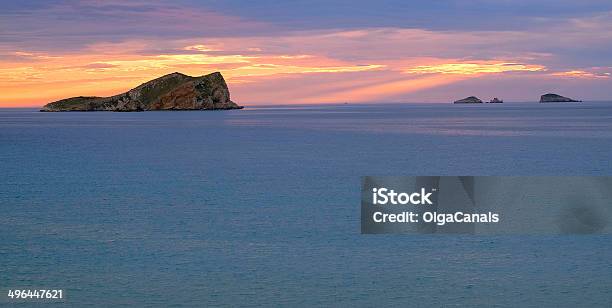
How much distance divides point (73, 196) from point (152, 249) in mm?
22167

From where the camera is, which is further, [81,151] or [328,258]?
[81,151]

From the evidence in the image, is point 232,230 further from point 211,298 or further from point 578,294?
point 578,294

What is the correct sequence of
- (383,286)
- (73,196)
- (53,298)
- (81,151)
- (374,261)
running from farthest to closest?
(81,151)
(73,196)
(374,261)
(383,286)
(53,298)

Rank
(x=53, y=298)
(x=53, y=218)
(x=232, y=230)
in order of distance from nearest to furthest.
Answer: (x=53, y=298)
(x=232, y=230)
(x=53, y=218)

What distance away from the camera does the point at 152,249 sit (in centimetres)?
3669

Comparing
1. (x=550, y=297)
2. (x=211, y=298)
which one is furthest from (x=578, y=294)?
(x=211, y=298)

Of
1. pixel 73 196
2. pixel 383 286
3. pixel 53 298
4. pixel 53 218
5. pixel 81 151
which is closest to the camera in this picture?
pixel 53 298

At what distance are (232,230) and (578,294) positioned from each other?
19478 millimetres

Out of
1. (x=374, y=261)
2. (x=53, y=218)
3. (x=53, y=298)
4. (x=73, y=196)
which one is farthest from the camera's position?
(x=73, y=196)

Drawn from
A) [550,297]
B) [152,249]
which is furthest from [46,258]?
[550,297]

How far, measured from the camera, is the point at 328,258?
1388 inches

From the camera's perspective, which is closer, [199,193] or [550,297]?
[550,297]

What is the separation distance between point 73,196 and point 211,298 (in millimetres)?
31787

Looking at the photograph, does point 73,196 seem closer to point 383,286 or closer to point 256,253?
point 256,253
